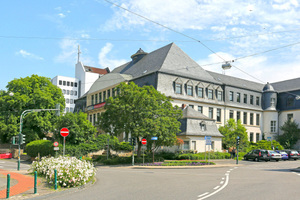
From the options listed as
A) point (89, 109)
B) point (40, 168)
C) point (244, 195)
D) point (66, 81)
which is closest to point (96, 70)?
point (66, 81)

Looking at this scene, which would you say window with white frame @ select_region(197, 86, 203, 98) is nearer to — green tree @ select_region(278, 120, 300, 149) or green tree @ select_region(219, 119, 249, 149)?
green tree @ select_region(219, 119, 249, 149)

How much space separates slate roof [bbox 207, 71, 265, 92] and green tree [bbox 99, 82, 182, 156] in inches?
1041

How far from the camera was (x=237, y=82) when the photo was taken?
6197cm

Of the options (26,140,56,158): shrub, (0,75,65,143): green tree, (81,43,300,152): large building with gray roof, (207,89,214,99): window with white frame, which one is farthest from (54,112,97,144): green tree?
(207,89,214,99): window with white frame

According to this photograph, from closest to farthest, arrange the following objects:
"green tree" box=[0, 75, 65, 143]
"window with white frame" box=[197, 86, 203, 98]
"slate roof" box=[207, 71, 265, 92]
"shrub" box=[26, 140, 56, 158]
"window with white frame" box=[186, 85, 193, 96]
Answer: "shrub" box=[26, 140, 56, 158], "green tree" box=[0, 75, 65, 143], "window with white frame" box=[186, 85, 193, 96], "window with white frame" box=[197, 86, 203, 98], "slate roof" box=[207, 71, 265, 92]

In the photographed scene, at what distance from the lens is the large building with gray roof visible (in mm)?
46625

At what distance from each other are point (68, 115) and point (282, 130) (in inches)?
1578

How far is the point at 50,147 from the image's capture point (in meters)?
37.5

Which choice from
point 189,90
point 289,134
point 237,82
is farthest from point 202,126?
point 237,82

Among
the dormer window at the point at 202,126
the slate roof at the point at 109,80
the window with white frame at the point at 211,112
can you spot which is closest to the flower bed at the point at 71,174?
the dormer window at the point at 202,126

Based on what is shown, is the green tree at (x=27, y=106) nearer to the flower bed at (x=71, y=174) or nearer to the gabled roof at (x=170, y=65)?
the gabled roof at (x=170, y=65)

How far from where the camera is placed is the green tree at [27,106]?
4812cm

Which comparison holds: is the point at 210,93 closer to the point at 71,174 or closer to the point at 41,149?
the point at 41,149

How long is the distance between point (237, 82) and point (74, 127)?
36.8 m
